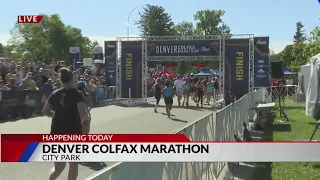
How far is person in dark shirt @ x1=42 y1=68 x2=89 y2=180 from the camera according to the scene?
4.56 m

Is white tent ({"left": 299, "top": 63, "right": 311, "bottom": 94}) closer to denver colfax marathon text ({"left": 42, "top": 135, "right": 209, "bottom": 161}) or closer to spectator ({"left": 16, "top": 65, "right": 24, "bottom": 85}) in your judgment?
denver colfax marathon text ({"left": 42, "top": 135, "right": 209, "bottom": 161})

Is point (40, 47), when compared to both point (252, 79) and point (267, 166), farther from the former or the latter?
point (252, 79)

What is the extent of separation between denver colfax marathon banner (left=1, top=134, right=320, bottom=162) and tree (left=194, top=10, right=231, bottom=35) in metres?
1.00

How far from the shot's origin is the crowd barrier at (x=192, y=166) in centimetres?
279

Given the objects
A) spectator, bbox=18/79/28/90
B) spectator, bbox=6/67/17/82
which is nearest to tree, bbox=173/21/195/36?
spectator, bbox=6/67/17/82

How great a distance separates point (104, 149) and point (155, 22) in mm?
1220

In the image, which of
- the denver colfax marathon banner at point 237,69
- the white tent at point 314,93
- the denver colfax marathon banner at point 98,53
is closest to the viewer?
the white tent at point 314,93

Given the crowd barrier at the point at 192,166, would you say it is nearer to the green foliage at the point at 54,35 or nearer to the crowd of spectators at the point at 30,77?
the green foliage at the point at 54,35

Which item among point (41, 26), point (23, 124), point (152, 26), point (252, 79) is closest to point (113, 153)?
point (152, 26)

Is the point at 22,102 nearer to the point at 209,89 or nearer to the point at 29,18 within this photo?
the point at 29,18

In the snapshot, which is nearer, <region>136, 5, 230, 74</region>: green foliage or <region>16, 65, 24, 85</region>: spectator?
<region>136, 5, 230, 74</region>: green foliage

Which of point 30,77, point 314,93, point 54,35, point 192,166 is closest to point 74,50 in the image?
point 54,35

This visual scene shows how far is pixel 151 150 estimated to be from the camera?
3756 mm

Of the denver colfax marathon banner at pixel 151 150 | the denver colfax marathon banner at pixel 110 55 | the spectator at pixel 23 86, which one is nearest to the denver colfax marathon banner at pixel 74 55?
the denver colfax marathon banner at pixel 110 55
